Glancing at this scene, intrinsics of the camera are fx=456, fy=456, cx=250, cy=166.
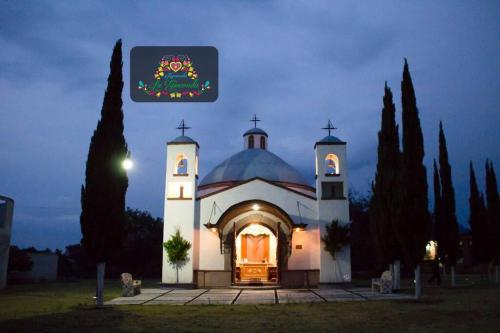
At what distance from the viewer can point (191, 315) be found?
42.1ft

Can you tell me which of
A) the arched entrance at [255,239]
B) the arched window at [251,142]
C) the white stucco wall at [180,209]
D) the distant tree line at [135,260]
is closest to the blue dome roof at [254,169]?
the arched window at [251,142]

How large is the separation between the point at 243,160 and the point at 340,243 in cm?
1045

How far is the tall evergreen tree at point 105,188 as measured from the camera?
15609 millimetres

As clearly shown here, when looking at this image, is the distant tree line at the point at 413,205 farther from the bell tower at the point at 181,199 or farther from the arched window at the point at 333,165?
the bell tower at the point at 181,199

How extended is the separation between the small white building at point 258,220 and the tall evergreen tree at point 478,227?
7.98 meters

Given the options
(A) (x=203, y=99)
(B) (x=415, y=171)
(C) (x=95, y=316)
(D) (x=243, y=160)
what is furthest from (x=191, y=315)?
(D) (x=243, y=160)

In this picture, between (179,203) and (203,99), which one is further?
(179,203)

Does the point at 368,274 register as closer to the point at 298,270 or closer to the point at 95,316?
the point at 298,270

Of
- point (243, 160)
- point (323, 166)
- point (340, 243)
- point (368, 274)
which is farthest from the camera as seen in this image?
point (368, 274)

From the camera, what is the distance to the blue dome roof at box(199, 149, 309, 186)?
3044 centimetres

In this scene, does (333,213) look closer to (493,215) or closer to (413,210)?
(413,210)

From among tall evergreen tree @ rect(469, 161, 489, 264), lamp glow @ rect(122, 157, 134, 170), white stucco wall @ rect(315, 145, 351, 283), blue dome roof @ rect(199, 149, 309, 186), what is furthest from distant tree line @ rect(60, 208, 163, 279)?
tall evergreen tree @ rect(469, 161, 489, 264)

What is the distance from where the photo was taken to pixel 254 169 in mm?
30734

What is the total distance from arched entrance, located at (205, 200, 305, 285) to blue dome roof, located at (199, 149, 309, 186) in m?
3.66
